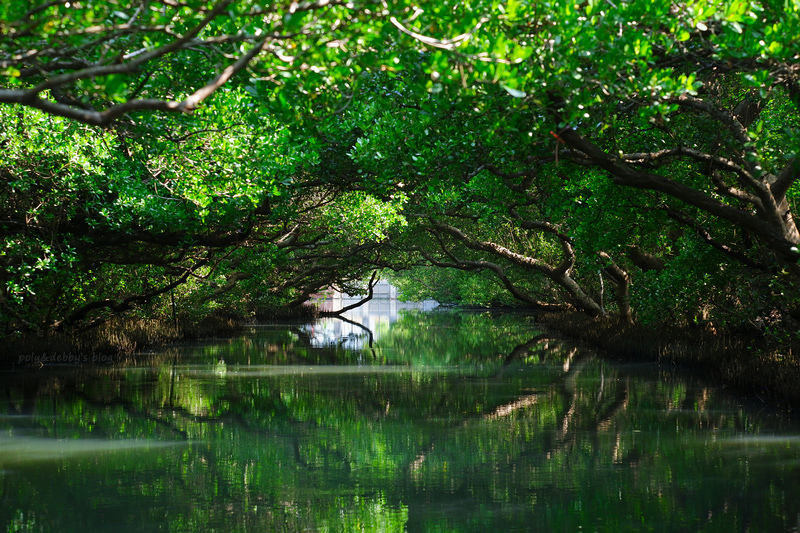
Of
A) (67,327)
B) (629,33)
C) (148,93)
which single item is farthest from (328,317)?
(629,33)

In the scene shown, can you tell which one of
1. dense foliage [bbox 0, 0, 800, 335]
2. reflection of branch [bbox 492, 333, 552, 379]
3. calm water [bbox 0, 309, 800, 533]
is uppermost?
dense foliage [bbox 0, 0, 800, 335]

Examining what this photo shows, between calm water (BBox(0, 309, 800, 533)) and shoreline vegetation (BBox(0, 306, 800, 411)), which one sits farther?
shoreline vegetation (BBox(0, 306, 800, 411))

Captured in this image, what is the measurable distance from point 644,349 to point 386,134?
9319mm

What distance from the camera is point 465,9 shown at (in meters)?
5.45

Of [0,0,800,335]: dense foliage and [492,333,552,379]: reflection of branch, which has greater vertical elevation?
[0,0,800,335]: dense foliage

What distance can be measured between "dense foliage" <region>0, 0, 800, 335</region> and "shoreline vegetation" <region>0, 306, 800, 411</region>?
0.50 meters

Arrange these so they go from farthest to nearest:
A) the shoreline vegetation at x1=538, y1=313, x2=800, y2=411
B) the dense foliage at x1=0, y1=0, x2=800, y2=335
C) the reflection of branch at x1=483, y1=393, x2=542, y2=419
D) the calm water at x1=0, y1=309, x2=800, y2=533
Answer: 1. the shoreline vegetation at x1=538, y1=313, x2=800, y2=411
2. the reflection of branch at x1=483, y1=393, x2=542, y2=419
3. the calm water at x1=0, y1=309, x2=800, y2=533
4. the dense foliage at x1=0, y1=0, x2=800, y2=335

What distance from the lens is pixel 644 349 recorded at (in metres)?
17.1

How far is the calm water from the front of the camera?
586 cm

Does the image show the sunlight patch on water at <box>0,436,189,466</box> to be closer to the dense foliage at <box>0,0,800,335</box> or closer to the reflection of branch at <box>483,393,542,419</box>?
the dense foliage at <box>0,0,800,335</box>

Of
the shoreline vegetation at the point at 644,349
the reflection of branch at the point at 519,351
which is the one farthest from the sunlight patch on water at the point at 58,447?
the reflection of branch at the point at 519,351

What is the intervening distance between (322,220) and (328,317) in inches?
1138

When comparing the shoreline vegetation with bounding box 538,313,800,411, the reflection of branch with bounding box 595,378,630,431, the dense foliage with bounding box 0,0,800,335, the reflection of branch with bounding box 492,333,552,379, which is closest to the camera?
the dense foliage with bounding box 0,0,800,335

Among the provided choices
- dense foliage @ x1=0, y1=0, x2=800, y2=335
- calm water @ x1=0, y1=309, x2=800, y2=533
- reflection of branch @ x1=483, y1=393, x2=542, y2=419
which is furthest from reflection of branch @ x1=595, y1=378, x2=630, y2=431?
dense foliage @ x1=0, y1=0, x2=800, y2=335
